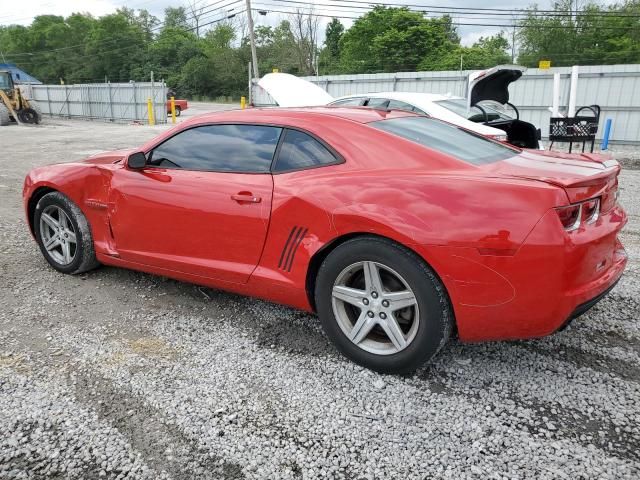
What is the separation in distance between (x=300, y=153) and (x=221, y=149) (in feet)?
2.14

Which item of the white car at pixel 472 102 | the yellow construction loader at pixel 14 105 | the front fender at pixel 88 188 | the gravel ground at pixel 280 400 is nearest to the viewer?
the gravel ground at pixel 280 400

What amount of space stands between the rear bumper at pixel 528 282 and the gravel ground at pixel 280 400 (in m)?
0.44

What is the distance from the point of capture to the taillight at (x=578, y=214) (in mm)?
2395

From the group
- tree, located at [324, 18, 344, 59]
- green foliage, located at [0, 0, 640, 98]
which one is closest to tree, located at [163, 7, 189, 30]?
green foliage, located at [0, 0, 640, 98]

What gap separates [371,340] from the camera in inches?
116

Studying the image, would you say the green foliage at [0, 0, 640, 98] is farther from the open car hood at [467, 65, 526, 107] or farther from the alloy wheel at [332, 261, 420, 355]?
the alloy wheel at [332, 261, 420, 355]

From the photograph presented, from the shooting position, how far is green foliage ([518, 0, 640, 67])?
155 ft

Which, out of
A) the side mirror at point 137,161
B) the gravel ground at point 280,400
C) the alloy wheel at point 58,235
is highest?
the side mirror at point 137,161

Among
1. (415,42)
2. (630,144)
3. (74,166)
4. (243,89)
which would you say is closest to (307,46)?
(243,89)

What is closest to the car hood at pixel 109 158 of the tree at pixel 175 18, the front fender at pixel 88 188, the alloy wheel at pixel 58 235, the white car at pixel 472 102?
the front fender at pixel 88 188

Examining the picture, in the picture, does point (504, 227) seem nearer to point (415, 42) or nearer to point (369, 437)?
point (369, 437)

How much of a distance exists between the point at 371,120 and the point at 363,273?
102cm

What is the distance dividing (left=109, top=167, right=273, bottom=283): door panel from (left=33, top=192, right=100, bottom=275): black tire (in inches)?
15.2

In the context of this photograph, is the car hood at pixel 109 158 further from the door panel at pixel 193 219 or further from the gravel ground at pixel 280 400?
the gravel ground at pixel 280 400
